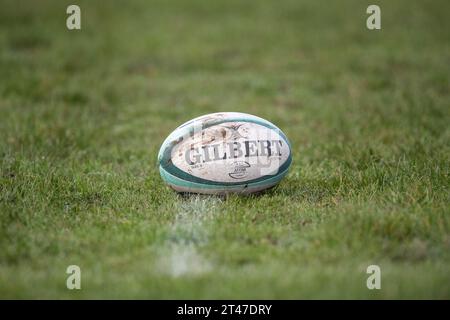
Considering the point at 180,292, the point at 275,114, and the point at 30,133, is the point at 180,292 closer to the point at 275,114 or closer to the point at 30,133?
the point at 30,133

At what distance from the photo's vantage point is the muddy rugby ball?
13.0ft

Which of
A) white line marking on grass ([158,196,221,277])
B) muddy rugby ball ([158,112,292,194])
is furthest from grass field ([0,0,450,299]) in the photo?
muddy rugby ball ([158,112,292,194])

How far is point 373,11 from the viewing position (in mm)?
11453

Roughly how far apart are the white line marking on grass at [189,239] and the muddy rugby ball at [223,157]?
0.14 metres

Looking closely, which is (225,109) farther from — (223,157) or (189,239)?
(189,239)

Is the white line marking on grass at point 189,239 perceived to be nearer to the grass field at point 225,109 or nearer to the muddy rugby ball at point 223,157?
the grass field at point 225,109

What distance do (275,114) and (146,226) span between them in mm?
3418

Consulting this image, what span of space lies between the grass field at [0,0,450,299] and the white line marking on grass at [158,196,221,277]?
0.01 metres

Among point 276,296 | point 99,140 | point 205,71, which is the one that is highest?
point 205,71

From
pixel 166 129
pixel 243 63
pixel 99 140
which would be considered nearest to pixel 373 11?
pixel 243 63

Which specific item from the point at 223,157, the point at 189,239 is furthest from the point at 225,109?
the point at 189,239

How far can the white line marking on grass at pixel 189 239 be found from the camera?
3.11m

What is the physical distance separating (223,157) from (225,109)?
9.93ft

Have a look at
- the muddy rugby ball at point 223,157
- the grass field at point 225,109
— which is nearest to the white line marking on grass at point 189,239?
the grass field at point 225,109
